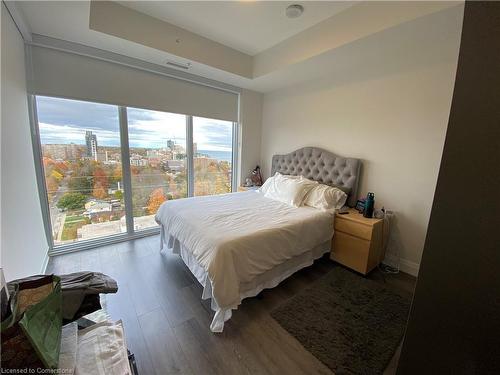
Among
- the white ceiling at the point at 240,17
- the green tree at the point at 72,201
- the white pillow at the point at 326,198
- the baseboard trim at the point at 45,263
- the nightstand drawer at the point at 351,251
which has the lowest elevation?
the baseboard trim at the point at 45,263

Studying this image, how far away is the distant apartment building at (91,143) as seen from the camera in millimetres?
2561

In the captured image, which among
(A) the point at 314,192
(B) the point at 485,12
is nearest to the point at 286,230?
(A) the point at 314,192

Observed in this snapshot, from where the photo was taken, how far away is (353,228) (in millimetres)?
2270

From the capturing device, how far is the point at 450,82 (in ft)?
6.47

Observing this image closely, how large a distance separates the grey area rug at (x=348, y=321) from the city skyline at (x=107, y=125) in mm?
2746

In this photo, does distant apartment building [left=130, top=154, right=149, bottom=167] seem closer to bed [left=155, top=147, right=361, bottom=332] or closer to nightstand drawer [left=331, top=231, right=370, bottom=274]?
bed [left=155, top=147, right=361, bottom=332]

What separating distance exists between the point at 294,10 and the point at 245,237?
221cm

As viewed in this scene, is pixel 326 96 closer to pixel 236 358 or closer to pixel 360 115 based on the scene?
pixel 360 115

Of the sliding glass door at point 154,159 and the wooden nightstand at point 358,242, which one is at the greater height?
the sliding glass door at point 154,159

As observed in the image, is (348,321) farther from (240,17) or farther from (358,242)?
(240,17)

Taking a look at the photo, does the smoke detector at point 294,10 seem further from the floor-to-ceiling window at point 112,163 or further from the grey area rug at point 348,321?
the grey area rug at point 348,321

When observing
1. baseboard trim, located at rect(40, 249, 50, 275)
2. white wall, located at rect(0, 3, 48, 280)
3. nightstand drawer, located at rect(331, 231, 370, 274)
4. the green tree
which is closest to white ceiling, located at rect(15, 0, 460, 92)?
white wall, located at rect(0, 3, 48, 280)

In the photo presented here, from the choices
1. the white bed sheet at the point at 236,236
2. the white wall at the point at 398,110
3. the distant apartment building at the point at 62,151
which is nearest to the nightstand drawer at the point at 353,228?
the white bed sheet at the point at 236,236

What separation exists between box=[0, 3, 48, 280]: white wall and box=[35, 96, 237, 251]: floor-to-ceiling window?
11.8 inches
